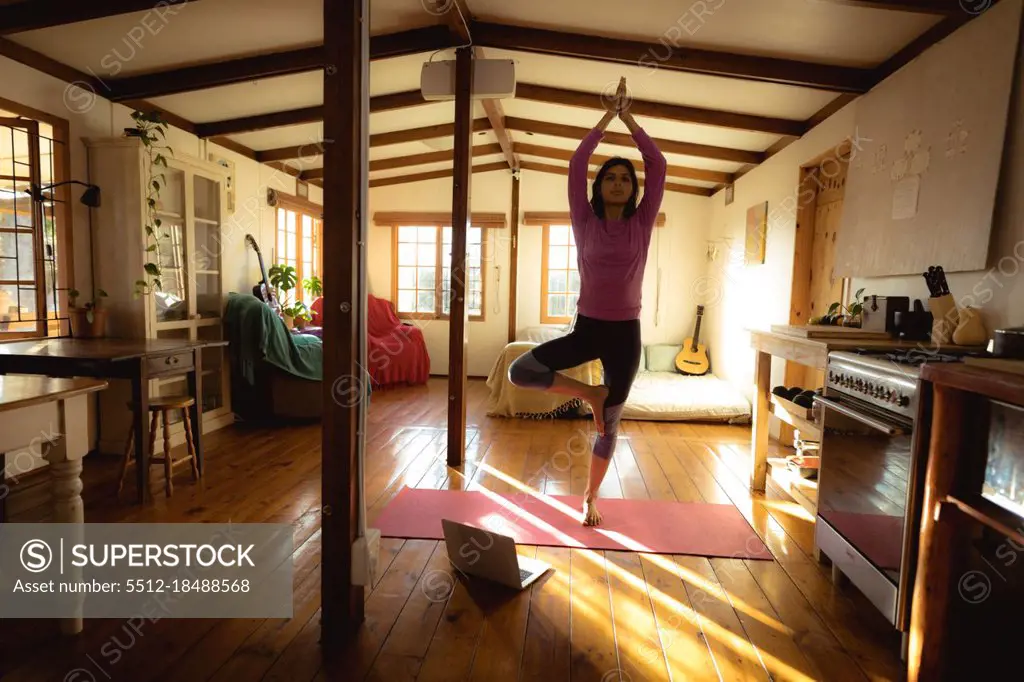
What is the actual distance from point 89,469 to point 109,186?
1.65 meters

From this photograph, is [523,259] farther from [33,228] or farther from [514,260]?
[33,228]

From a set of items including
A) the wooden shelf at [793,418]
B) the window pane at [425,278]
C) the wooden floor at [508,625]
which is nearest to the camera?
the wooden floor at [508,625]

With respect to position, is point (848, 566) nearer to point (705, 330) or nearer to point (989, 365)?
point (989, 365)

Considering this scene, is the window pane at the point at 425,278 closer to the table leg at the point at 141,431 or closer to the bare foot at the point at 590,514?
the table leg at the point at 141,431

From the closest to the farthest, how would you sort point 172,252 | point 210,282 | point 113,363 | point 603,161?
1. point 113,363
2. point 172,252
3. point 210,282
4. point 603,161

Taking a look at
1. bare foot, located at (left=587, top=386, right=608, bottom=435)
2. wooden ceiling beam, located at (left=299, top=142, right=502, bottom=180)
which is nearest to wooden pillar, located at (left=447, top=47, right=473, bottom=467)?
bare foot, located at (left=587, top=386, right=608, bottom=435)

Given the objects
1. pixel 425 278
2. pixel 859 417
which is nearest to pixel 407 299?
pixel 425 278

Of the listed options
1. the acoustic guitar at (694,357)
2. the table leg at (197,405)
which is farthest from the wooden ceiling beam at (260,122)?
the acoustic guitar at (694,357)

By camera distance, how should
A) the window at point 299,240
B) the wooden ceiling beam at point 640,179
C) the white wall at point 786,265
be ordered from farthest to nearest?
the wooden ceiling beam at point 640,179, the window at point 299,240, the white wall at point 786,265

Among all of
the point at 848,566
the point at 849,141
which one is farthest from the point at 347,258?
the point at 849,141

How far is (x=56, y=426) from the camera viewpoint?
1524mm

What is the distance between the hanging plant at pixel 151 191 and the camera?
3.33 metres

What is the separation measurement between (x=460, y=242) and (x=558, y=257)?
13.0 ft

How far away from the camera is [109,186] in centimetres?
339
